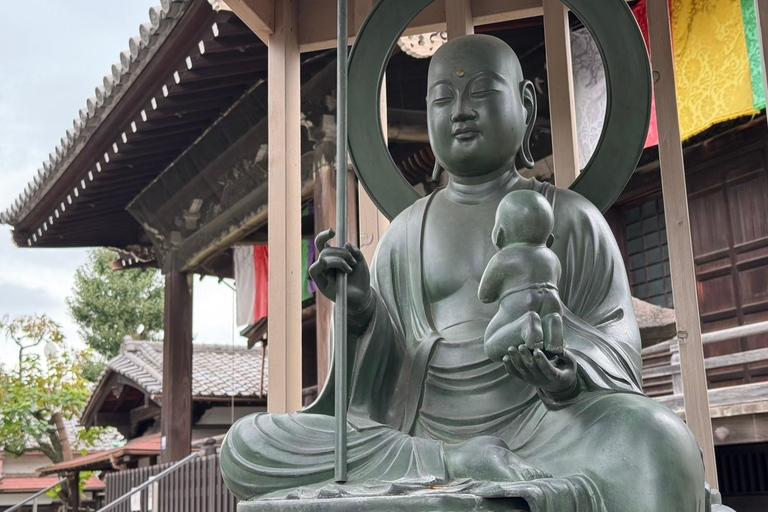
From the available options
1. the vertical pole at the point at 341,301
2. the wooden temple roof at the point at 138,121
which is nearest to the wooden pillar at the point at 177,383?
the wooden temple roof at the point at 138,121

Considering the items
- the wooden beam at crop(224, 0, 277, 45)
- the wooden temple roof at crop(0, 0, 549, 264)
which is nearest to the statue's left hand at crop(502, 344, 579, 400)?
the wooden beam at crop(224, 0, 277, 45)

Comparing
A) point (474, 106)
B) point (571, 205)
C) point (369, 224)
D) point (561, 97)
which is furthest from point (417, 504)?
point (561, 97)

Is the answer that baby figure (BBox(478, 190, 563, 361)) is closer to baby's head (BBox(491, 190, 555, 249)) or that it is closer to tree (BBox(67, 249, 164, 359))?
baby's head (BBox(491, 190, 555, 249))

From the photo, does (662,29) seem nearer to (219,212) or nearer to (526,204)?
(526,204)

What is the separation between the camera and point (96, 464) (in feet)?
44.8

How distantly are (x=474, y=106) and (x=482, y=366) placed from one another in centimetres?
77

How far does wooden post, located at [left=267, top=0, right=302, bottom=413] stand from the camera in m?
3.41

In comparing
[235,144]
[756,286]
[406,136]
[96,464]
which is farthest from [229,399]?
[756,286]

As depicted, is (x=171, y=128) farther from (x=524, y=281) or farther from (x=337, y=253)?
(x=524, y=281)

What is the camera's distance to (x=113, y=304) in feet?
70.3

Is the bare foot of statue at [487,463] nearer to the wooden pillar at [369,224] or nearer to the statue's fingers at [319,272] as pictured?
the statue's fingers at [319,272]

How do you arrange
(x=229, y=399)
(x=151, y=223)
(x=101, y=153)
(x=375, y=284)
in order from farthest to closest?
(x=229, y=399) < (x=151, y=223) < (x=101, y=153) < (x=375, y=284)

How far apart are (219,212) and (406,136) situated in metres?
2.61

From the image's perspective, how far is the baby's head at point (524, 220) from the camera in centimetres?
203
